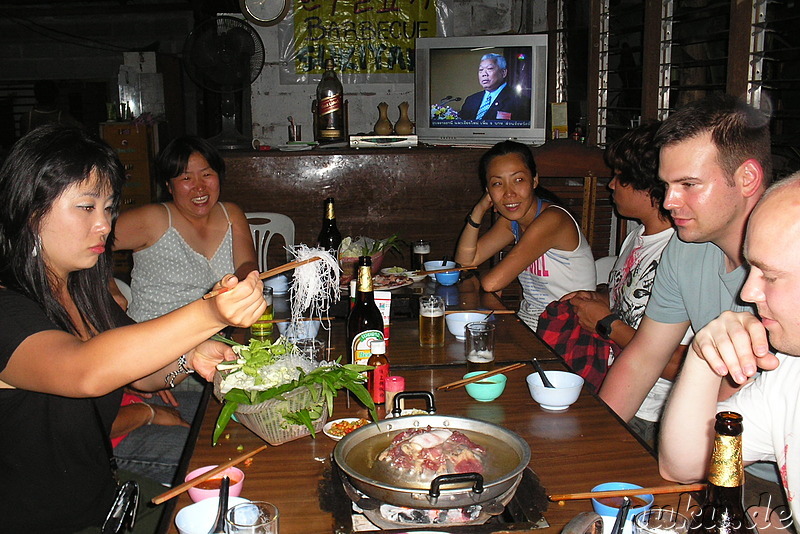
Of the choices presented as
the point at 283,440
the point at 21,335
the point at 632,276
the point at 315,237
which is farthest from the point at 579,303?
the point at 315,237

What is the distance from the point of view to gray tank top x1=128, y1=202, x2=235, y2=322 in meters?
3.36

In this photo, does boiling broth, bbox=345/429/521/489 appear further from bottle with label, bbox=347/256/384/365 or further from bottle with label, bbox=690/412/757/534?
bottle with label, bbox=347/256/384/365

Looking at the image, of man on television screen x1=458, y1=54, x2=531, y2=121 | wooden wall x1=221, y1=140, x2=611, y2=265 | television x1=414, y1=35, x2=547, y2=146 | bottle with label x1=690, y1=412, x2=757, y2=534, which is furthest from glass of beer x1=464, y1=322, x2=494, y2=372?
man on television screen x1=458, y1=54, x2=531, y2=121

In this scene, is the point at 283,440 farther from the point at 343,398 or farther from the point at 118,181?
the point at 118,181

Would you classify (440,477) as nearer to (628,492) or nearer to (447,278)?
(628,492)

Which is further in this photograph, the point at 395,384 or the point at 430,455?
the point at 395,384

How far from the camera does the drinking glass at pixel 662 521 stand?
1142 millimetres

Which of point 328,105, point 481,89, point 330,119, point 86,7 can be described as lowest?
point 330,119

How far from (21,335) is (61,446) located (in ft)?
1.35

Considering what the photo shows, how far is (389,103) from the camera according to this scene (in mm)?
6461

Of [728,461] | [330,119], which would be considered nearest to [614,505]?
[728,461]

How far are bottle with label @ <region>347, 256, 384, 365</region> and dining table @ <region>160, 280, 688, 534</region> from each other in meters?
0.13

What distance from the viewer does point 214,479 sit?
1480 millimetres

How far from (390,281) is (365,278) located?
1.28 meters
